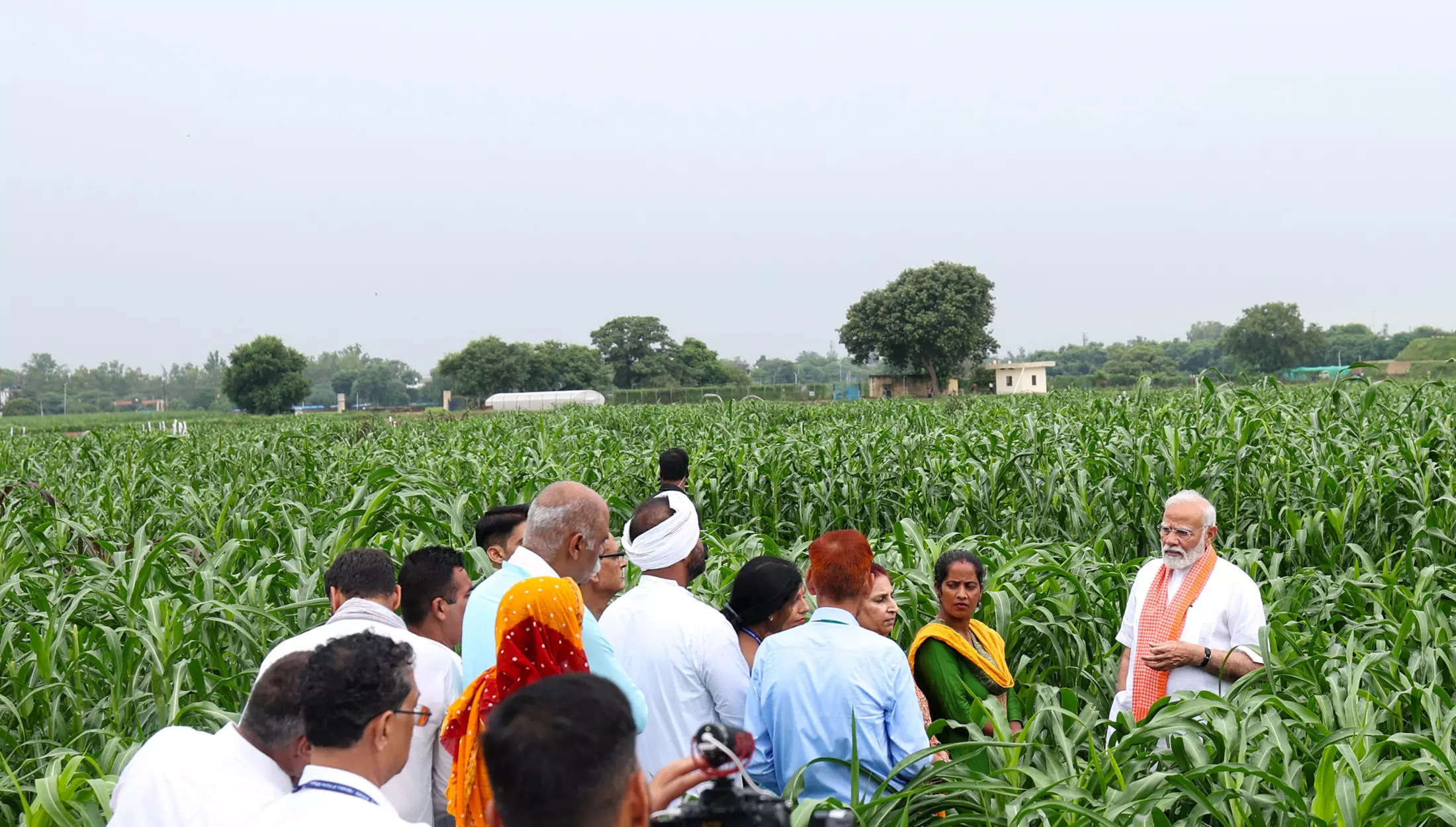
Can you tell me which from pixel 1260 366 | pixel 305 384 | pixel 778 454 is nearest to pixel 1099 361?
pixel 1260 366

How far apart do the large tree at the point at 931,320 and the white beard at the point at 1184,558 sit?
53.4 m

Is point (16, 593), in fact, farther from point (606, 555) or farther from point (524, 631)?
point (524, 631)

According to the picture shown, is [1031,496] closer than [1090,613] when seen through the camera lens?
No

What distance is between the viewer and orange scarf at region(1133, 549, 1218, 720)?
12.8ft

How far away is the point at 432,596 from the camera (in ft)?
10.5

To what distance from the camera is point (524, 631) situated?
7.22 feet

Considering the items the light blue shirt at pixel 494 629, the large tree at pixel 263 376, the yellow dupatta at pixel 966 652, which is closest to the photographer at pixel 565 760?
Result: the light blue shirt at pixel 494 629

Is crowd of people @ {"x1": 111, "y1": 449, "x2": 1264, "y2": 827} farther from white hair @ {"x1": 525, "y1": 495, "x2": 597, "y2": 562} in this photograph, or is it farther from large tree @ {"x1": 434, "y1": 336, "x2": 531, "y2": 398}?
large tree @ {"x1": 434, "y1": 336, "x2": 531, "y2": 398}

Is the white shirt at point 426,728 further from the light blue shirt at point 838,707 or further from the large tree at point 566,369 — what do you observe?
the large tree at point 566,369

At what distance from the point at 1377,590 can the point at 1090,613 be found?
4.33 feet

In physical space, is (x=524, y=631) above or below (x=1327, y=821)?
above

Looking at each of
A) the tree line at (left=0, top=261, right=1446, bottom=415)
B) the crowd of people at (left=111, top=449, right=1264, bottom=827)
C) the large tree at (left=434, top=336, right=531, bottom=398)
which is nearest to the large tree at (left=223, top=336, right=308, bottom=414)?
the tree line at (left=0, top=261, right=1446, bottom=415)

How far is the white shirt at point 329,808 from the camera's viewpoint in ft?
6.00

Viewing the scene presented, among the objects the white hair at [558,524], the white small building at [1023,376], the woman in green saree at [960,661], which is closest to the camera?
the white hair at [558,524]
